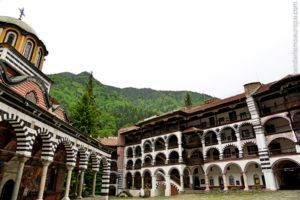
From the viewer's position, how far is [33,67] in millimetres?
16609

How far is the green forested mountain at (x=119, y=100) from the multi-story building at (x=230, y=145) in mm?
19169

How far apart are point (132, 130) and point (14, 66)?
24229mm

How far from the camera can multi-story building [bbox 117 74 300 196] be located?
20953mm

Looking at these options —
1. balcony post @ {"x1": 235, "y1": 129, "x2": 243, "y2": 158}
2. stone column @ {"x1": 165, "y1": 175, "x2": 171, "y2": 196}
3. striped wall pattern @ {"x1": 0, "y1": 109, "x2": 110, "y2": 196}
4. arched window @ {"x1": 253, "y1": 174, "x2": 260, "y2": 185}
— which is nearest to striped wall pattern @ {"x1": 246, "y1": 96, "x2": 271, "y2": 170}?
balcony post @ {"x1": 235, "y1": 129, "x2": 243, "y2": 158}

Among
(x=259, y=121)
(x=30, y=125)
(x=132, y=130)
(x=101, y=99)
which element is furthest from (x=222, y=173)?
(x=101, y=99)

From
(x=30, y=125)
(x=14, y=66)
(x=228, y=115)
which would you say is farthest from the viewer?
(x=228, y=115)

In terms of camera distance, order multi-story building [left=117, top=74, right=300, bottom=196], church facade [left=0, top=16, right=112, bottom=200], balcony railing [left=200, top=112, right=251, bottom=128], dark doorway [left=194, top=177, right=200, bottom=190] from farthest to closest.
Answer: dark doorway [left=194, top=177, right=200, bottom=190] → balcony railing [left=200, top=112, right=251, bottom=128] → multi-story building [left=117, top=74, right=300, bottom=196] → church facade [left=0, top=16, right=112, bottom=200]

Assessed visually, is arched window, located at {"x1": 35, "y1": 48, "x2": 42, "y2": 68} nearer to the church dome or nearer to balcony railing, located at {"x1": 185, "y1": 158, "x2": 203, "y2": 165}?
the church dome

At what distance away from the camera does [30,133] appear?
9.74m

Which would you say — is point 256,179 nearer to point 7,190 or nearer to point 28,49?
point 7,190

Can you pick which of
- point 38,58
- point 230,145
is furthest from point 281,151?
point 38,58

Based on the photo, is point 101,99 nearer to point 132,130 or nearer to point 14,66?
point 132,130

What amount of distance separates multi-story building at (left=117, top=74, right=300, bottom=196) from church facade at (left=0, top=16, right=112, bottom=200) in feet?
39.8

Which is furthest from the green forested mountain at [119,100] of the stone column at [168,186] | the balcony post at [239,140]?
the balcony post at [239,140]
